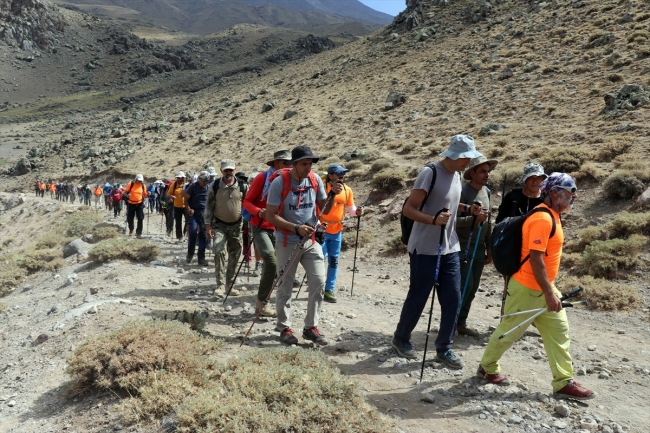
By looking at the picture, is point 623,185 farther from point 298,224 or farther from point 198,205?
point 198,205

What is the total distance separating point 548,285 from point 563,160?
1135cm

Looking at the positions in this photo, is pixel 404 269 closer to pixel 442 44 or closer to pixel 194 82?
pixel 442 44

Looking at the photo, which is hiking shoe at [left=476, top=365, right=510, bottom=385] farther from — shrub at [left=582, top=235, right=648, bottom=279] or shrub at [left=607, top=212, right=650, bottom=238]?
shrub at [left=607, top=212, right=650, bottom=238]

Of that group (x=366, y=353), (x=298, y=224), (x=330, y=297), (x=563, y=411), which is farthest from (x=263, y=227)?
(x=563, y=411)

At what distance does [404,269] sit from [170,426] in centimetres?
819

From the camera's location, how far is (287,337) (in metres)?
5.59

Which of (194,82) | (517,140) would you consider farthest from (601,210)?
(194,82)

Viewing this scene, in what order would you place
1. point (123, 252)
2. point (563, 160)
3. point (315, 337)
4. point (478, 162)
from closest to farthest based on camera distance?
point (478, 162)
point (315, 337)
point (123, 252)
point (563, 160)

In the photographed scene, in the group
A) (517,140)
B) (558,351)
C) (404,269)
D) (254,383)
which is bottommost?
(404,269)

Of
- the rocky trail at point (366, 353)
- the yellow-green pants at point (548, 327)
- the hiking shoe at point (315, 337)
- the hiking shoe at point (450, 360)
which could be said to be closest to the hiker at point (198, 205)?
the rocky trail at point (366, 353)

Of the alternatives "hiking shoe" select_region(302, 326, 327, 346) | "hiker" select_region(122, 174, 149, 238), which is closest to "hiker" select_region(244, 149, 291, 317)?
"hiking shoe" select_region(302, 326, 327, 346)

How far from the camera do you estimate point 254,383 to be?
392cm

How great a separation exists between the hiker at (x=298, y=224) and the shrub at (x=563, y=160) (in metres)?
10.5

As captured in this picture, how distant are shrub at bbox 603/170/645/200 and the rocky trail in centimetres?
392
